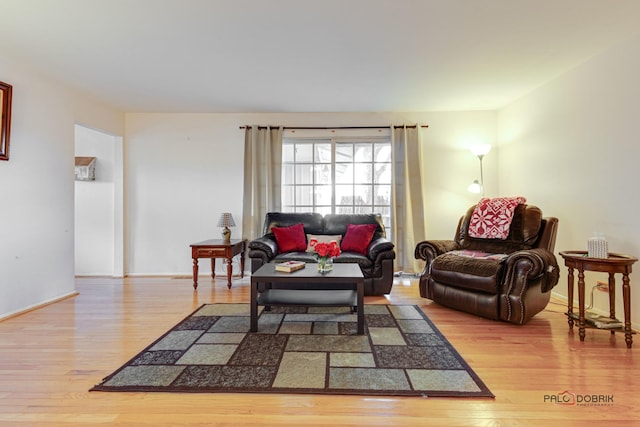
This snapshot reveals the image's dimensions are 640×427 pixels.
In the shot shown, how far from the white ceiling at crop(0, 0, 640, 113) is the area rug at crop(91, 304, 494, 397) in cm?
243

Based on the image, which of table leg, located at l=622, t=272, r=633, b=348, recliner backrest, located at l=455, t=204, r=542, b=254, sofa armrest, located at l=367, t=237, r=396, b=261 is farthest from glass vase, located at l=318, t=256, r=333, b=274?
table leg, located at l=622, t=272, r=633, b=348

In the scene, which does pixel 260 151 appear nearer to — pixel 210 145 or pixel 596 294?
pixel 210 145

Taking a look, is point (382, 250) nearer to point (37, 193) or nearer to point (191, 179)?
point (191, 179)

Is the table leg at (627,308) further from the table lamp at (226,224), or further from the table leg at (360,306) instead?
the table lamp at (226,224)

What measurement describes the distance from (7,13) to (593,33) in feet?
14.8

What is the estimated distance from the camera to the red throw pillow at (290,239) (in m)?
4.02

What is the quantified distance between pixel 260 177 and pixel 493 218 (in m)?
3.07

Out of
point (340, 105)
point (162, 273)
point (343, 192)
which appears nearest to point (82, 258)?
point (162, 273)

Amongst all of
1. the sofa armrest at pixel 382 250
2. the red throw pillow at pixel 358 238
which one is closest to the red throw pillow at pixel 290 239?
the red throw pillow at pixel 358 238

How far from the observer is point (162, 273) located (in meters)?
4.73

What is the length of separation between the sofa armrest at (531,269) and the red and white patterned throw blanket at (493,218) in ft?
1.82

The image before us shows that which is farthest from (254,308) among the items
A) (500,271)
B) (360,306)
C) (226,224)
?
(500,271)

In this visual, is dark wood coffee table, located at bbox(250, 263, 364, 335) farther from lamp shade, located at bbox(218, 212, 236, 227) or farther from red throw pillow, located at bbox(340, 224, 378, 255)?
lamp shade, located at bbox(218, 212, 236, 227)

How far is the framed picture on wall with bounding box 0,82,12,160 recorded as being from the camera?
294 centimetres
